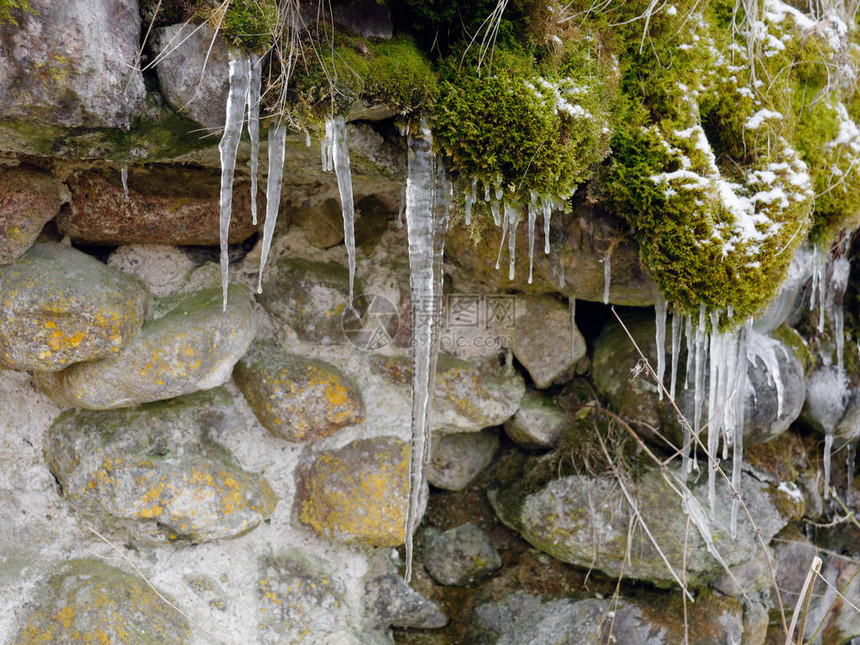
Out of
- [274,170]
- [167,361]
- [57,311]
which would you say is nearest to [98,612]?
[167,361]

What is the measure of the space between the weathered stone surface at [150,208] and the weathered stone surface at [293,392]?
0.55 m

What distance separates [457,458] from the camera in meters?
2.92

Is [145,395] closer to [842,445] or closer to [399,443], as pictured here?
[399,443]

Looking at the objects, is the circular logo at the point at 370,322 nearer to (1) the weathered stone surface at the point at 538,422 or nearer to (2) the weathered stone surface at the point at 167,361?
(2) the weathered stone surface at the point at 167,361

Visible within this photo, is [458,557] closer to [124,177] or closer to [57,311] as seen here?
[57,311]

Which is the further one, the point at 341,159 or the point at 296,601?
the point at 296,601

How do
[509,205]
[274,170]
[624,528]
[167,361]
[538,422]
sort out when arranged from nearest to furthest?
[274,170], [509,205], [167,361], [624,528], [538,422]

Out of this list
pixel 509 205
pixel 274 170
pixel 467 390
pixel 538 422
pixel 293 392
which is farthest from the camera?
pixel 538 422

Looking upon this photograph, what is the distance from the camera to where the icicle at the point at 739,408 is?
94.5 inches

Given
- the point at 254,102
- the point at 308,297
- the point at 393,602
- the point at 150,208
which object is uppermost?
the point at 254,102

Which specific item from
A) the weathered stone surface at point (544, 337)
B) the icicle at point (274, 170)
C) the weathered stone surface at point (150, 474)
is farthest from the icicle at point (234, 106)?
the weathered stone surface at point (544, 337)

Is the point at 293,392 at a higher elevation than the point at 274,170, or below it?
below

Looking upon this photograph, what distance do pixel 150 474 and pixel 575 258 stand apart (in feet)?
5.95

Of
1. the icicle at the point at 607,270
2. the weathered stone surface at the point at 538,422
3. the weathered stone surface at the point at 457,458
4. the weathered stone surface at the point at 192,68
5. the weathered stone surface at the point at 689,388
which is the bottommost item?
the weathered stone surface at the point at 457,458
